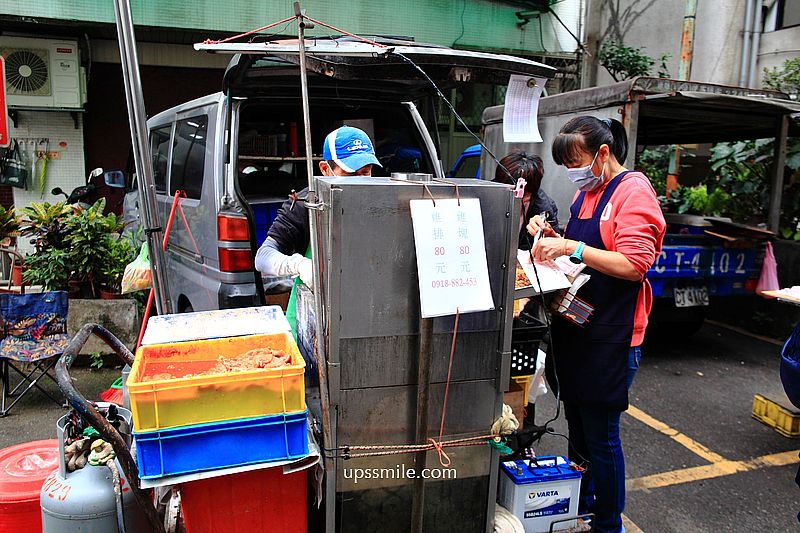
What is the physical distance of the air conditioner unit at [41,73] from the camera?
27.5ft

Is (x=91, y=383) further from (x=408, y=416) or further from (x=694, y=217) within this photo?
(x=694, y=217)

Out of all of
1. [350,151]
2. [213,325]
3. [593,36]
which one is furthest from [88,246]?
[593,36]

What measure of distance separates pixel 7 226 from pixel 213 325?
4.36m

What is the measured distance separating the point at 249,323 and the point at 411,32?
794 cm

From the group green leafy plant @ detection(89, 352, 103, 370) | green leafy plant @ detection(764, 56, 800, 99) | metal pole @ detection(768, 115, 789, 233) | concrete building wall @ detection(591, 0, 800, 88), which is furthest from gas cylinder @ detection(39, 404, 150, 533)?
concrete building wall @ detection(591, 0, 800, 88)

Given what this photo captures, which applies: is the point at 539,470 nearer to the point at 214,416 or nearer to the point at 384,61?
the point at 214,416

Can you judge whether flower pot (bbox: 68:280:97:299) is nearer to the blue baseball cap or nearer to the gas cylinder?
the blue baseball cap

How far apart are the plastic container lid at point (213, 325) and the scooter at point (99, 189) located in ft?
15.7

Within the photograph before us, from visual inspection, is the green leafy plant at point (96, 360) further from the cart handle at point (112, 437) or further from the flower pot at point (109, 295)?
the cart handle at point (112, 437)

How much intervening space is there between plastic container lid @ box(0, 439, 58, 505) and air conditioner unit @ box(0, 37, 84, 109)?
7560 mm

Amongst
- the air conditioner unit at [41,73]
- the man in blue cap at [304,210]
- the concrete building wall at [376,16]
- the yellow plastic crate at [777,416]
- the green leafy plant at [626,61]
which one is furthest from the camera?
the green leafy plant at [626,61]

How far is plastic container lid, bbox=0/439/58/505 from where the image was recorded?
221 centimetres

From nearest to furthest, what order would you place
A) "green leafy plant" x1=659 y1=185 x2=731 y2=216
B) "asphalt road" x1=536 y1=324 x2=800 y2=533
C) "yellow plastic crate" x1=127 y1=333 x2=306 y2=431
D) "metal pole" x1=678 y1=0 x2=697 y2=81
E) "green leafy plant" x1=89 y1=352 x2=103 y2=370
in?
"yellow plastic crate" x1=127 y1=333 x2=306 y2=431, "asphalt road" x1=536 y1=324 x2=800 y2=533, "green leafy plant" x1=89 y1=352 x2=103 y2=370, "green leafy plant" x1=659 y1=185 x2=731 y2=216, "metal pole" x1=678 y1=0 x2=697 y2=81

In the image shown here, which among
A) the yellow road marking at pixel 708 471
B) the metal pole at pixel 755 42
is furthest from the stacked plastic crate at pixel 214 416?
the metal pole at pixel 755 42
